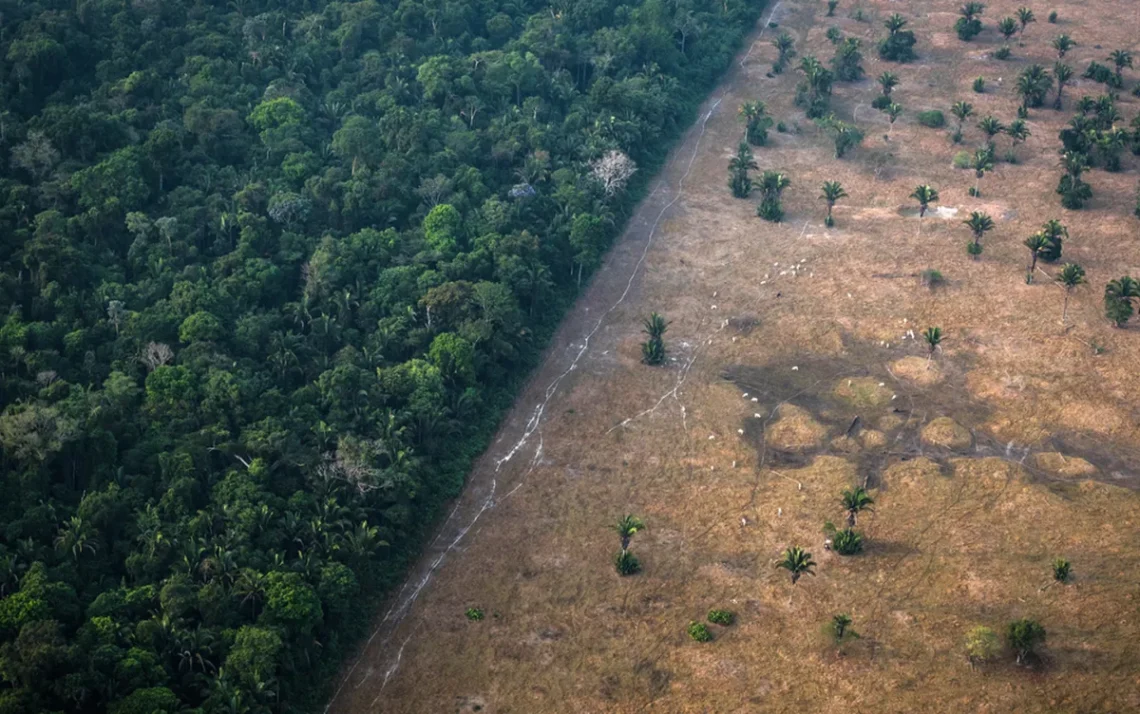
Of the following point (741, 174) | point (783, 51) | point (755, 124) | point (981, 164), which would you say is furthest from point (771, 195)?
point (783, 51)

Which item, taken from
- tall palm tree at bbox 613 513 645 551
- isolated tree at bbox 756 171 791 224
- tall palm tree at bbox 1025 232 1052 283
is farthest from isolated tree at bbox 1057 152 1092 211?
tall palm tree at bbox 613 513 645 551

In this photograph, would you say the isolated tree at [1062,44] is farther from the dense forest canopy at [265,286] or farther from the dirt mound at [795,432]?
the dirt mound at [795,432]

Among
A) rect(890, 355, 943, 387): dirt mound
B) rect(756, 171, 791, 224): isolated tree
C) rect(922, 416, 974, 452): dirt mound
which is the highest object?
rect(756, 171, 791, 224): isolated tree

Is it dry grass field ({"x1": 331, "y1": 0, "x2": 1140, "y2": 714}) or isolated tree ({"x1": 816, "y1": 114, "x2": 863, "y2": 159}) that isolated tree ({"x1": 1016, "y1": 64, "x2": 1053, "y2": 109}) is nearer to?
dry grass field ({"x1": 331, "y1": 0, "x2": 1140, "y2": 714})

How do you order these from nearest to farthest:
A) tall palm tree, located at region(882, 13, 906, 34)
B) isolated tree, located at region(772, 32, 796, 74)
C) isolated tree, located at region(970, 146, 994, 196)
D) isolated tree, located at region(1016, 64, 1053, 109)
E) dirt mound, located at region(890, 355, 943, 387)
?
dirt mound, located at region(890, 355, 943, 387)
isolated tree, located at region(970, 146, 994, 196)
isolated tree, located at region(1016, 64, 1053, 109)
isolated tree, located at region(772, 32, 796, 74)
tall palm tree, located at region(882, 13, 906, 34)

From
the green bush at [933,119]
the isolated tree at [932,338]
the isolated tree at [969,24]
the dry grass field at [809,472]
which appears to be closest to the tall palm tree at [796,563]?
the dry grass field at [809,472]

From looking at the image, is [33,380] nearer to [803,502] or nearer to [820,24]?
[803,502]
